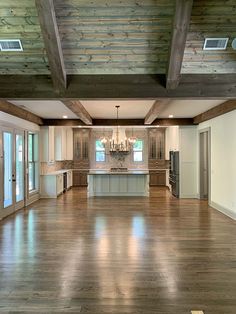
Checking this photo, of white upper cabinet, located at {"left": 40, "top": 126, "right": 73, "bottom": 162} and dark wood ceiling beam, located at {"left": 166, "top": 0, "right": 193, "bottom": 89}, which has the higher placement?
dark wood ceiling beam, located at {"left": 166, "top": 0, "right": 193, "bottom": 89}

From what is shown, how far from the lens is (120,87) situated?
15.7 feet

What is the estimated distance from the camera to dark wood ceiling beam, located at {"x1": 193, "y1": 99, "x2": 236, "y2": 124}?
6439mm

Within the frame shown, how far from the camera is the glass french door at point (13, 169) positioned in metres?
7.08

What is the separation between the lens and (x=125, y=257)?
165 inches

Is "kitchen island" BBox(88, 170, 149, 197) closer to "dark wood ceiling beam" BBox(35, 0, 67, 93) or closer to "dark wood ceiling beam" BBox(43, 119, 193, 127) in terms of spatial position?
"dark wood ceiling beam" BBox(43, 119, 193, 127)

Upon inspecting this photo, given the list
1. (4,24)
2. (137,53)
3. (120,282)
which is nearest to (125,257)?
(120,282)

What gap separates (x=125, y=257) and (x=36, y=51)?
3.50 metres

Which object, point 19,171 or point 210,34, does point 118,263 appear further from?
point 19,171

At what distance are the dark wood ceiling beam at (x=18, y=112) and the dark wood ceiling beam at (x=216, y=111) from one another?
5.33 m

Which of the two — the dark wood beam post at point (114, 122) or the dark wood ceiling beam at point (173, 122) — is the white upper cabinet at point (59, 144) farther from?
the dark wood ceiling beam at point (173, 122)

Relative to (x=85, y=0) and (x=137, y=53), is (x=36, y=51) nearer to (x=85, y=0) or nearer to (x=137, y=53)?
(x=85, y=0)

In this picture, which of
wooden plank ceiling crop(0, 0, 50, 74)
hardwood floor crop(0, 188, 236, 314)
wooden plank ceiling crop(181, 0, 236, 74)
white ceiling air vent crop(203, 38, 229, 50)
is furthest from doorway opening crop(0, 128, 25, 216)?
white ceiling air vent crop(203, 38, 229, 50)

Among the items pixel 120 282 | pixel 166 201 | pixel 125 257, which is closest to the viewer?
pixel 120 282

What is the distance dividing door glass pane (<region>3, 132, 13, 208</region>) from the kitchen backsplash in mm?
2766
